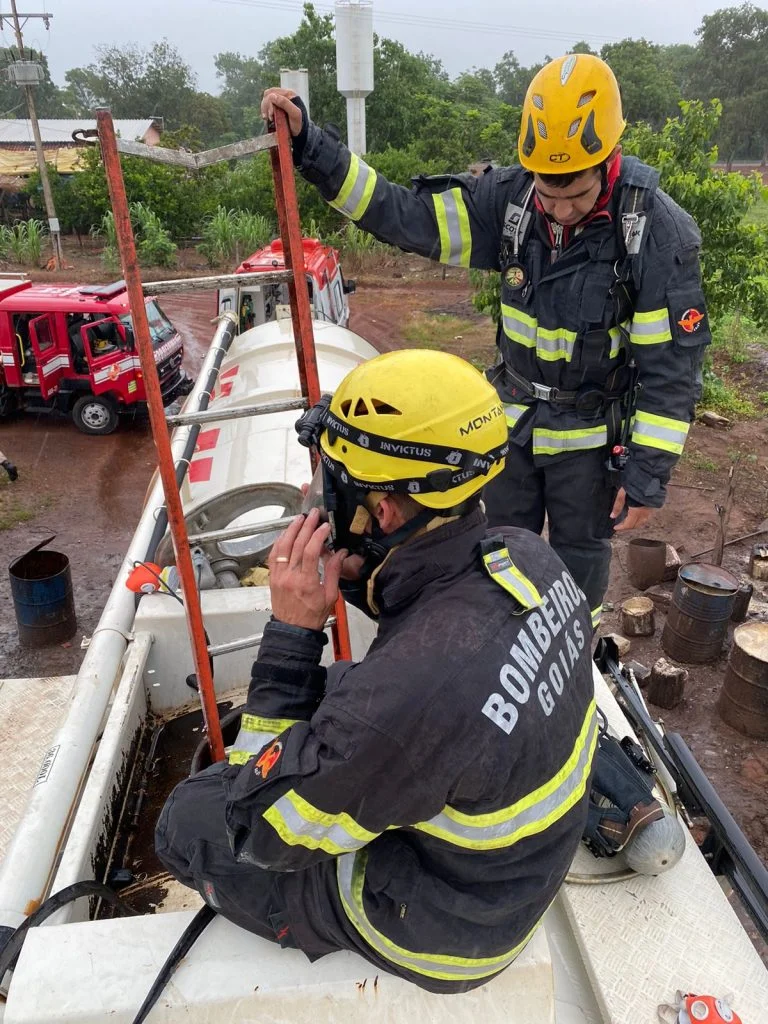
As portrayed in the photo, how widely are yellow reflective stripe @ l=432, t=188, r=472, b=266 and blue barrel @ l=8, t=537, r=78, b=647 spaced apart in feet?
14.8

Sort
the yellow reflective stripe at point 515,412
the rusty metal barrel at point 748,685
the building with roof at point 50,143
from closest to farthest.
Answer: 1. the yellow reflective stripe at point 515,412
2. the rusty metal barrel at point 748,685
3. the building with roof at point 50,143

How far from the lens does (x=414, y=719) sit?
1.42 meters

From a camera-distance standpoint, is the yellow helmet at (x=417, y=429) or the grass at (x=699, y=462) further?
the grass at (x=699, y=462)

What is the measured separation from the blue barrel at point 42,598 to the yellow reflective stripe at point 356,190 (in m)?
4.40

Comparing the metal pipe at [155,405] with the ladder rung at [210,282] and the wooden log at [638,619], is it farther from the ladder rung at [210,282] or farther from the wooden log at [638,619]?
the wooden log at [638,619]

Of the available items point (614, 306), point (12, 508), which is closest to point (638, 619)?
point (614, 306)

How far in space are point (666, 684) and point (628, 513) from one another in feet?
8.38

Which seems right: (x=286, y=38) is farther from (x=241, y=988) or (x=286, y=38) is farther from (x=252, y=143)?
(x=241, y=988)

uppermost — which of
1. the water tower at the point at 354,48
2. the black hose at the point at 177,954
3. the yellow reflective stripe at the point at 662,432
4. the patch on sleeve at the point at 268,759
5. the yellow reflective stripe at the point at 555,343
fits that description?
the water tower at the point at 354,48

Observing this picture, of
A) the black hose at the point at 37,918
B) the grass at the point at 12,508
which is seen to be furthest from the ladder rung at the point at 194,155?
the grass at the point at 12,508

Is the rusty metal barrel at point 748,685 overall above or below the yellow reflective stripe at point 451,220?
below

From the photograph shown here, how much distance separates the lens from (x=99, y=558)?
7.93 meters

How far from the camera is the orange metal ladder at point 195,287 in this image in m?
2.26

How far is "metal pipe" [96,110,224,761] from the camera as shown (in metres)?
2.17
